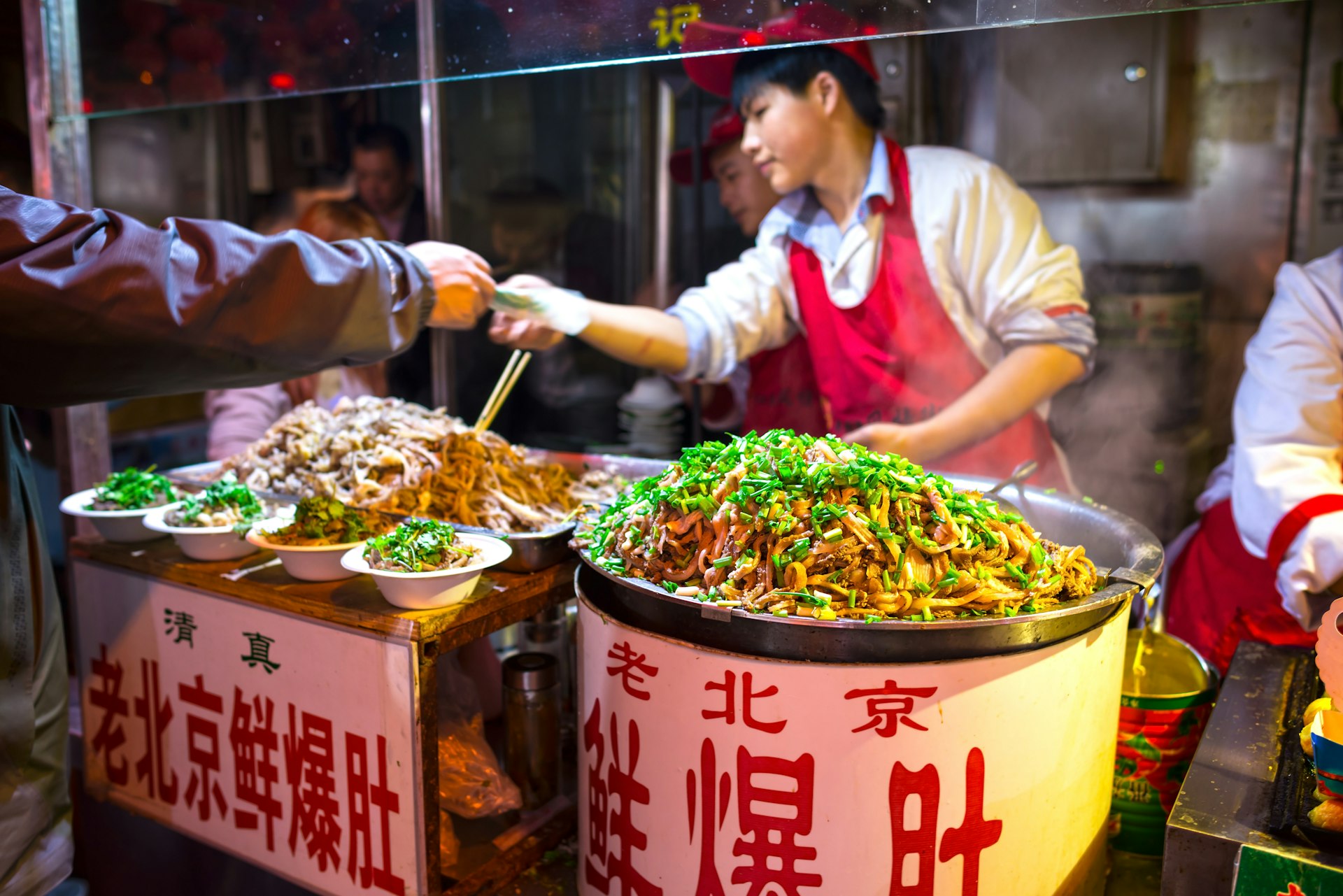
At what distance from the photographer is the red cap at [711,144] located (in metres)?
3.47

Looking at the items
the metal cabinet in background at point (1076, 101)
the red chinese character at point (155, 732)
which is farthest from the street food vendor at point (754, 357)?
the red chinese character at point (155, 732)

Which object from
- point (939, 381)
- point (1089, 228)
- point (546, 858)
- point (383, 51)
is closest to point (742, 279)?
point (939, 381)

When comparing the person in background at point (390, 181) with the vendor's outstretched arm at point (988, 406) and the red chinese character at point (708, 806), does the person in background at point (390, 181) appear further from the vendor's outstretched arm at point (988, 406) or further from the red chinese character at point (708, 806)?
the red chinese character at point (708, 806)

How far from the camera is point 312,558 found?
2.18 metres

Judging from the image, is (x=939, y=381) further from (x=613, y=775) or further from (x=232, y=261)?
(x=232, y=261)

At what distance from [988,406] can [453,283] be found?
5.93ft

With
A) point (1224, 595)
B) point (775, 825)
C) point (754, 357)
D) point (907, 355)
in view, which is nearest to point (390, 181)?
point (754, 357)

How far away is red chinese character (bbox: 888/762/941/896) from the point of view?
156 cm

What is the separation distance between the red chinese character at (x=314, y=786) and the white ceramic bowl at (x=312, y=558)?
30 centimetres

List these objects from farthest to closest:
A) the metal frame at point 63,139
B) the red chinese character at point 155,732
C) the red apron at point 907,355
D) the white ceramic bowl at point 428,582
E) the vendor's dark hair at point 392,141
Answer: the vendor's dark hair at point 392,141, the metal frame at point 63,139, the red apron at point 907,355, the red chinese character at point 155,732, the white ceramic bowl at point 428,582

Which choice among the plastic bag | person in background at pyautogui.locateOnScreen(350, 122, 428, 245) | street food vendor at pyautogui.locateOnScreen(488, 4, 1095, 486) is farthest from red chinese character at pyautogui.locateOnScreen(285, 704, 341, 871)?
person in background at pyautogui.locateOnScreen(350, 122, 428, 245)

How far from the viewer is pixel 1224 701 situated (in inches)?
77.5

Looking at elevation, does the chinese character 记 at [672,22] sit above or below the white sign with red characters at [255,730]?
above

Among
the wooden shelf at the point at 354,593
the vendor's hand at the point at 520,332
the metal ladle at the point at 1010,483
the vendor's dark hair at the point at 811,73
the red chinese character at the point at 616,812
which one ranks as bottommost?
the red chinese character at the point at 616,812
